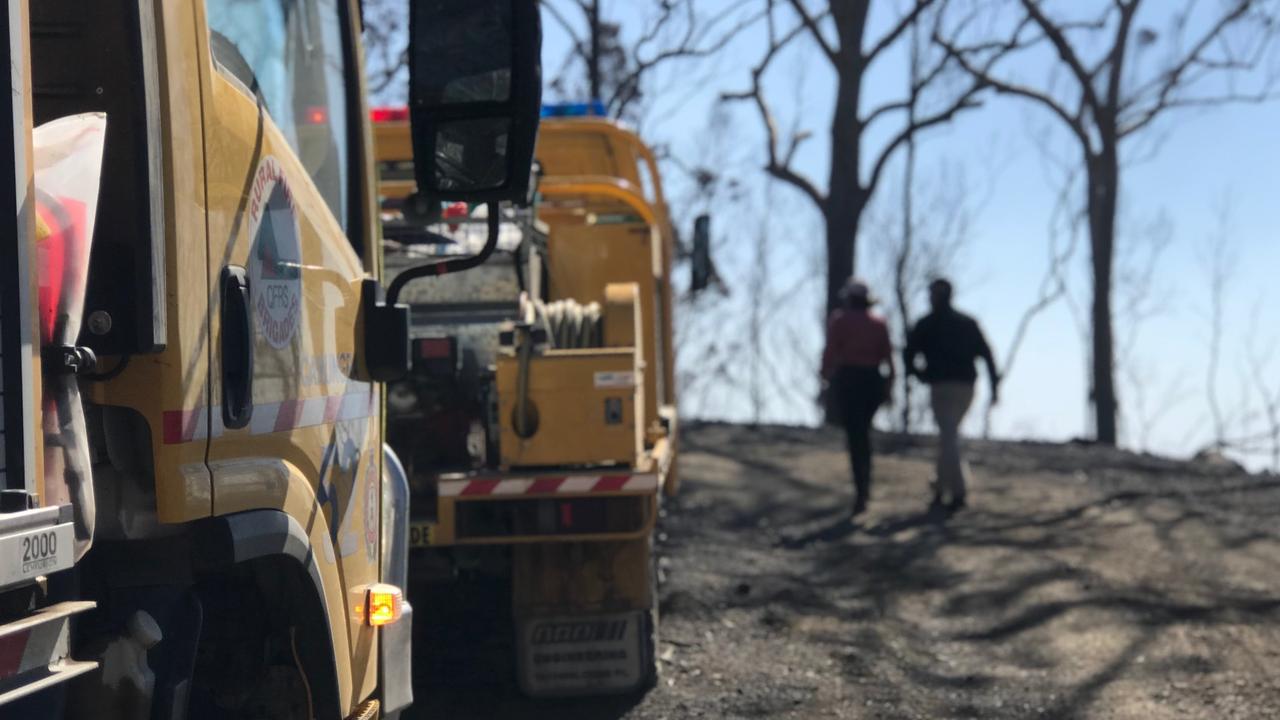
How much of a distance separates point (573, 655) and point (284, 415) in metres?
3.43

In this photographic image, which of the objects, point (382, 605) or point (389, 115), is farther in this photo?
point (389, 115)

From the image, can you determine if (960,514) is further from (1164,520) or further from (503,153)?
(503,153)

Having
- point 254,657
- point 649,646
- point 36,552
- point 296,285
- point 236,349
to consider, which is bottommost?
point 649,646

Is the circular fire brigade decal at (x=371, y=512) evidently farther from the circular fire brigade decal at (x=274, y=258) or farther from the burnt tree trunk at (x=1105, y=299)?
the burnt tree trunk at (x=1105, y=299)

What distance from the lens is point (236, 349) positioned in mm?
2771

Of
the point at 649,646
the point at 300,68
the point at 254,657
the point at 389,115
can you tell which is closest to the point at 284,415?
the point at 254,657

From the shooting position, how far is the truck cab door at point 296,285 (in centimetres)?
276

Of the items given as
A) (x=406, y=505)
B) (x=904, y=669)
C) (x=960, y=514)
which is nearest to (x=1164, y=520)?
(x=960, y=514)

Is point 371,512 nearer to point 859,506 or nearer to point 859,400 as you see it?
point 859,400

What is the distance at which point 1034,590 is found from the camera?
8758 mm

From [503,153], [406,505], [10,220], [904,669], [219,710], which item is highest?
[503,153]

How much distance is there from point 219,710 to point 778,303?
36.9m

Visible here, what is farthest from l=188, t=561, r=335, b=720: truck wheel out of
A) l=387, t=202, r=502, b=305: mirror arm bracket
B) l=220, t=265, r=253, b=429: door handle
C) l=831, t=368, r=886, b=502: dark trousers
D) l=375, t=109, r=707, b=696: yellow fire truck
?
l=831, t=368, r=886, b=502: dark trousers

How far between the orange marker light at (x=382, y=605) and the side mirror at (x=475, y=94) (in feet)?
3.33
